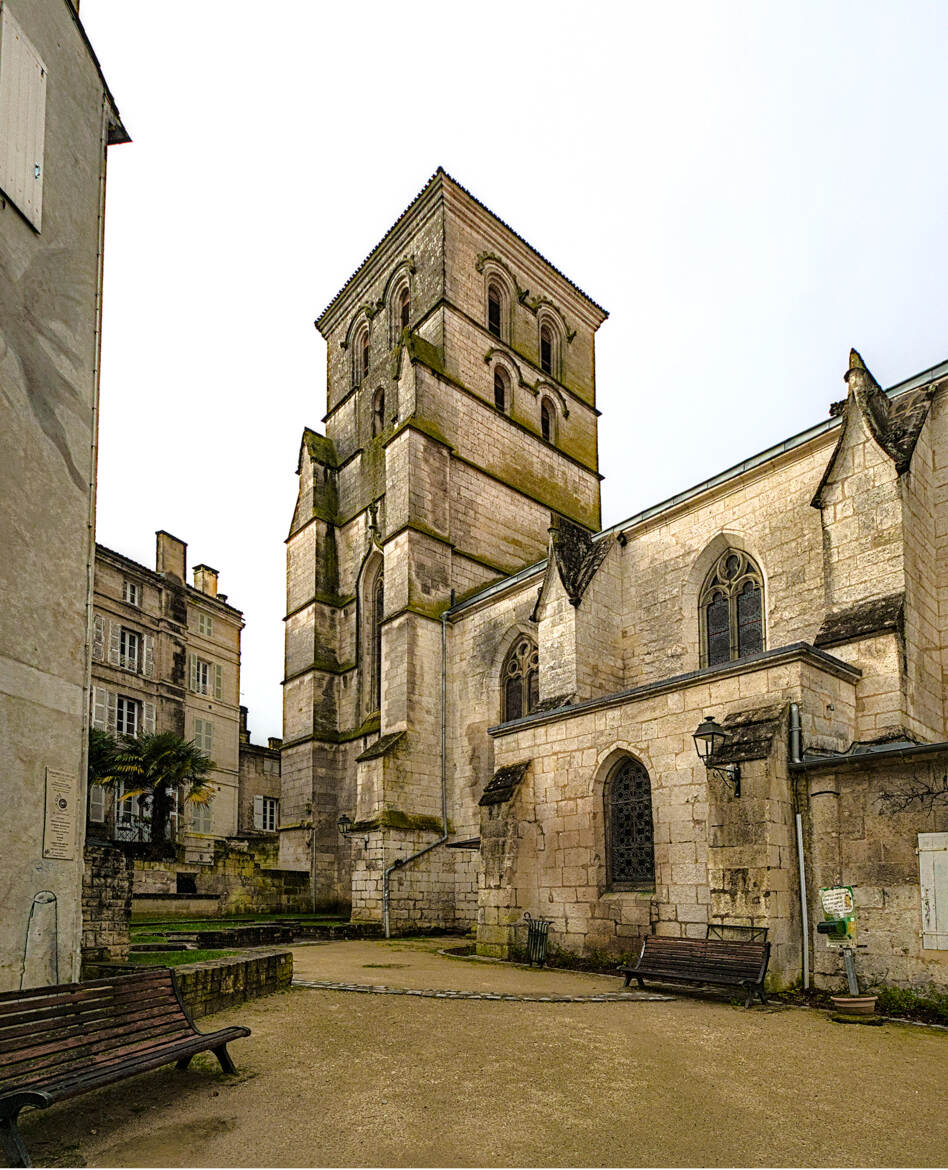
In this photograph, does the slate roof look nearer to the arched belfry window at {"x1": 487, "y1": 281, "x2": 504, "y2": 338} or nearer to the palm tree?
the palm tree

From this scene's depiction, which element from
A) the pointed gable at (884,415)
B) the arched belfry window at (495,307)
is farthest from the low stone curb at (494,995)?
the arched belfry window at (495,307)

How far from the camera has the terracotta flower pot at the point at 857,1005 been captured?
802cm

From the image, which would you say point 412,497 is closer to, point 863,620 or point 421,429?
point 421,429

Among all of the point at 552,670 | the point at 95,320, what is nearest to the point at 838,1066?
the point at 95,320

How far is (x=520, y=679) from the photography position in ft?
63.5

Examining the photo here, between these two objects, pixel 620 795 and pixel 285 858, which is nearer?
pixel 620 795

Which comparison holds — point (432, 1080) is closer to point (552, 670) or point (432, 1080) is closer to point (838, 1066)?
point (838, 1066)

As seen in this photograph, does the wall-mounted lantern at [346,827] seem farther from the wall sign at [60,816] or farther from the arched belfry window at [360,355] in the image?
the arched belfry window at [360,355]

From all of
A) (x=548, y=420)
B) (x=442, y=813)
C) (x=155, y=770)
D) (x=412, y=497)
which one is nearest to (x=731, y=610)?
(x=442, y=813)

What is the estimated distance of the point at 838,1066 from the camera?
20.0 feet

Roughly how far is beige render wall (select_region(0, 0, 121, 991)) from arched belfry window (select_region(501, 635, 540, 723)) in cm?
1248

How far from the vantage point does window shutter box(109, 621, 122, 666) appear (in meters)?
26.1

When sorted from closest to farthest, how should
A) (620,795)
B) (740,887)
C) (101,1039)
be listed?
1. (101,1039)
2. (740,887)
3. (620,795)

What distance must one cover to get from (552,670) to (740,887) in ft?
24.5
